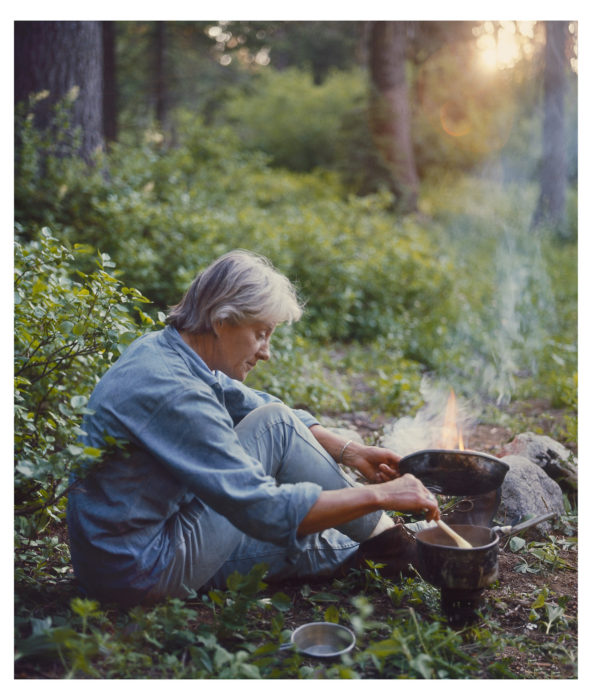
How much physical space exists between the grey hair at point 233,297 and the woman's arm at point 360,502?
645mm

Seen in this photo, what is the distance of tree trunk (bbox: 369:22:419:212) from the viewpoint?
481 inches

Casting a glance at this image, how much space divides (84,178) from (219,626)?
13.7 ft

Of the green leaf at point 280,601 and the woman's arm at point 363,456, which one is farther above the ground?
the woman's arm at point 363,456

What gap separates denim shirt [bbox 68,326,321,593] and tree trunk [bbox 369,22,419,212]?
Result: 1066cm

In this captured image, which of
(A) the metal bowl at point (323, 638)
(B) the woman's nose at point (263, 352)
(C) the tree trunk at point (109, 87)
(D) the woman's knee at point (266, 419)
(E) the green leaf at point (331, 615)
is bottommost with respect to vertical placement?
(A) the metal bowl at point (323, 638)

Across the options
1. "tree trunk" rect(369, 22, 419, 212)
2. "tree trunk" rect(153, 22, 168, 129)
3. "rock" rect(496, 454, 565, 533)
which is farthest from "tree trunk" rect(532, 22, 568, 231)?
"rock" rect(496, 454, 565, 533)

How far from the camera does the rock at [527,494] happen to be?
3.21m

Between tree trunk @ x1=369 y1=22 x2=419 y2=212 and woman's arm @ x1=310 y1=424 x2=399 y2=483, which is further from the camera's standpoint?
tree trunk @ x1=369 y1=22 x2=419 y2=212

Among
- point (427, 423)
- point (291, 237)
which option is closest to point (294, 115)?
point (291, 237)

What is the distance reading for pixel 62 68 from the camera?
5.48 m

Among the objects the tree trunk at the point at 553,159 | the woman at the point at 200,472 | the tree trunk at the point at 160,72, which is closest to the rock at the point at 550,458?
the woman at the point at 200,472

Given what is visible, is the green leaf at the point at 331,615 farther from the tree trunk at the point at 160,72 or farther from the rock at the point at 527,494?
the tree trunk at the point at 160,72

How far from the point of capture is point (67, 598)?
7.65 ft

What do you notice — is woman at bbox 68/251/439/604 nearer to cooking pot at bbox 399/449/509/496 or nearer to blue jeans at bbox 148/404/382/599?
blue jeans at bbox 148/404/382/599
